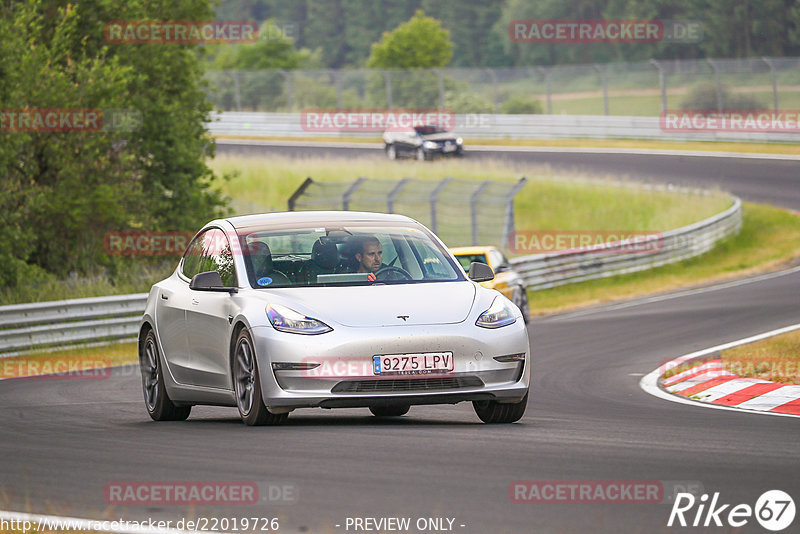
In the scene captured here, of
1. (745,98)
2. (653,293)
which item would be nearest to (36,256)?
(653,293)

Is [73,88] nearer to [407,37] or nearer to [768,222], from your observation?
[768,222]

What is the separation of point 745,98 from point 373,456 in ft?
175

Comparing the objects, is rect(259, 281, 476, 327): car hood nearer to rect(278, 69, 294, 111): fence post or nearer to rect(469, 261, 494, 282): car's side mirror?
rect(469, 261, 494, 282): car's side mirror

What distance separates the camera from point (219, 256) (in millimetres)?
10383

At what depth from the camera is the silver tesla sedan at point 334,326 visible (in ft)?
29.4

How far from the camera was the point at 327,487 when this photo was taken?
6816 millimetres

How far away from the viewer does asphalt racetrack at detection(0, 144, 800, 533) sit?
20.5 ft

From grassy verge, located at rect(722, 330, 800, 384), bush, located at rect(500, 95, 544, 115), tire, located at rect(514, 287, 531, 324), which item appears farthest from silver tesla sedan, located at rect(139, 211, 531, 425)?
bush, located at rect(500, 95, 544, 115)

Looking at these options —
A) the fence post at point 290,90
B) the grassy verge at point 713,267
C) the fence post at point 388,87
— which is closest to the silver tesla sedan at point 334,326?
the grassy verge at point 713,267

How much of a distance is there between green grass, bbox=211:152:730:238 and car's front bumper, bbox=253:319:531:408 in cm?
2907

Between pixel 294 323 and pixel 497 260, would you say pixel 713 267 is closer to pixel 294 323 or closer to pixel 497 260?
pixel 497 260

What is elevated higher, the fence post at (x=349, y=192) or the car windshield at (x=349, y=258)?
the car windshield at (x=349, y=258)

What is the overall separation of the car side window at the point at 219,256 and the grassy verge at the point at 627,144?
41.1 metres

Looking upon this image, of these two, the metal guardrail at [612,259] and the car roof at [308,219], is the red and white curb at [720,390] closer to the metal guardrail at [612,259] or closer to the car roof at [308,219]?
the car roof at [308,219]
